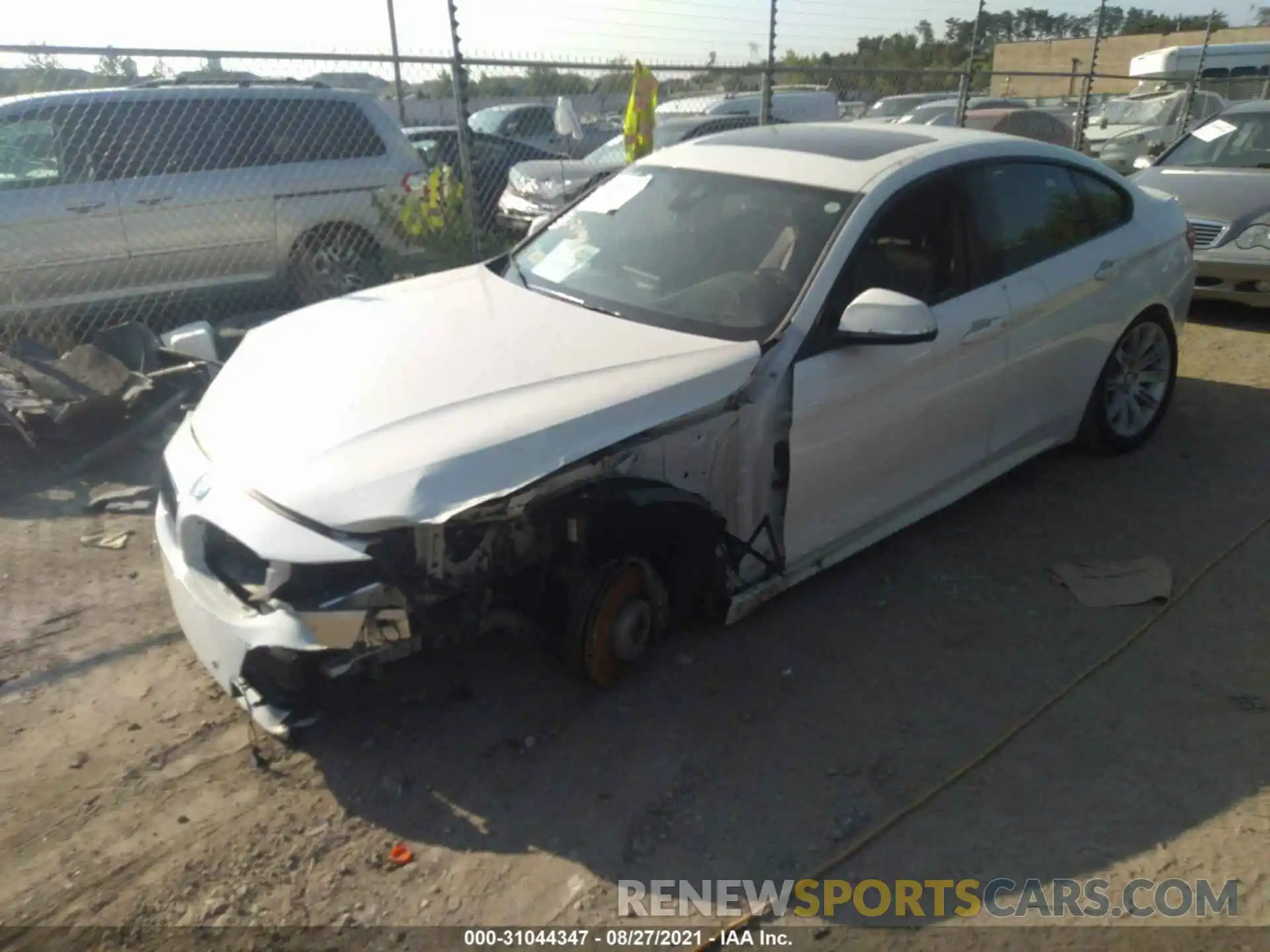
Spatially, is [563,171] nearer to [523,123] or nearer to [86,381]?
[523,123]

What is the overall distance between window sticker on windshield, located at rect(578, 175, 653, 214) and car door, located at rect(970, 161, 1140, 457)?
4.68ft

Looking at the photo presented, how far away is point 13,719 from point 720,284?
284 centimetres

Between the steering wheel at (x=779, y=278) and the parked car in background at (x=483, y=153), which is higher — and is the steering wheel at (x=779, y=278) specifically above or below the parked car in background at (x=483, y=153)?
above

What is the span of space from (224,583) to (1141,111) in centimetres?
1873

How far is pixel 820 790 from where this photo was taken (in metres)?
2.98

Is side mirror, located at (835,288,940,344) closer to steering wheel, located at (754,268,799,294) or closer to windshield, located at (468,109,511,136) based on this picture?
steering wheel, located at (754,268,799,294)

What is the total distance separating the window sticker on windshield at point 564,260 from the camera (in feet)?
13.6

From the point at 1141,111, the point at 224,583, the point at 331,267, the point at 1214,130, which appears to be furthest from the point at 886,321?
the point at 1141,111

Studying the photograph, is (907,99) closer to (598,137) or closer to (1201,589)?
(598,137)

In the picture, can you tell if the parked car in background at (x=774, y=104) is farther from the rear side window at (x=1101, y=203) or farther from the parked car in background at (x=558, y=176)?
the rear side window at (x=1101, y=203)

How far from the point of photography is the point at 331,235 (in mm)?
8086

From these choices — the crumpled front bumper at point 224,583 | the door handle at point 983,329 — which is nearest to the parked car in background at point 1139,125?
the door handle at point 983,329

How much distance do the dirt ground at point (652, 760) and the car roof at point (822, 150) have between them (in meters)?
1.64

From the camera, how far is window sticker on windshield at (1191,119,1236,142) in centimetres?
888
